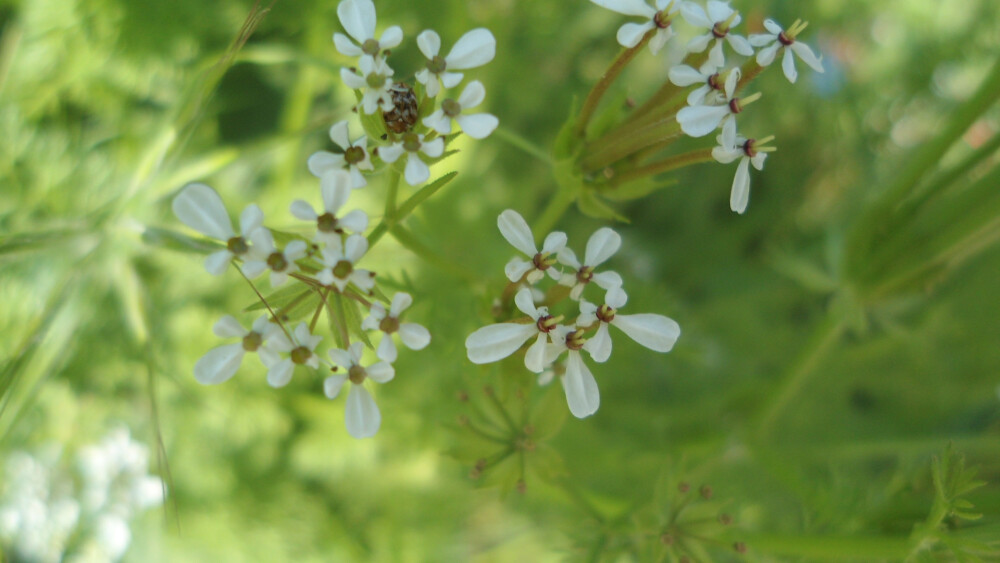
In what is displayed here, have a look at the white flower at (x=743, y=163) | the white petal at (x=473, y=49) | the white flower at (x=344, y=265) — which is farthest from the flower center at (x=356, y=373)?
the white flower at (x=743, y=163)

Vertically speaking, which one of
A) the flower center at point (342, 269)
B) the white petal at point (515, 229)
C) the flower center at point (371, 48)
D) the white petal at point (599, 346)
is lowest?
the white petal at point (599, 346)

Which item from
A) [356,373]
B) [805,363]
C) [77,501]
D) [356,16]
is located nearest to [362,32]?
[356,16]

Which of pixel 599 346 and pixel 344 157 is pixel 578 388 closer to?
pixel 599 346

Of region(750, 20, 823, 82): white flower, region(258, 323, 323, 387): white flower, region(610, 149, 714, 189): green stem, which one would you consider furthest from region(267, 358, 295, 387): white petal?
region(750, 20, 823, 82): white flower

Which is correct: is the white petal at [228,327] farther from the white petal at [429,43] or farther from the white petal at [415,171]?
the white petal at [429,43]

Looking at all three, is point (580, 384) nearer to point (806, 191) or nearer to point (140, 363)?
point (140, 363)

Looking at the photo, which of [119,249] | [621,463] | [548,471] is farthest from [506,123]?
[548,471]

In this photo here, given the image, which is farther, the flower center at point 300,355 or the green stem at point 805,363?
the green stem at point 805,363
